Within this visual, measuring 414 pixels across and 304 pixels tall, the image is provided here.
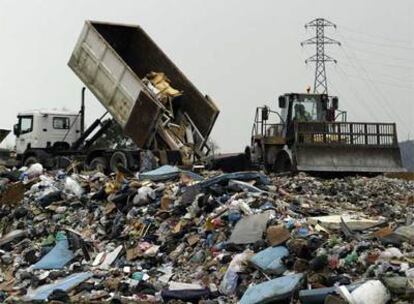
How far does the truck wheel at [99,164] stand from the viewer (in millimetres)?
15495

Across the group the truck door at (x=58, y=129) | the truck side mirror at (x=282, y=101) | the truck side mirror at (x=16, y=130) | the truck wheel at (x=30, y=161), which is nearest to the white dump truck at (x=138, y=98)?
the truck wheel at (x=30, y=161)

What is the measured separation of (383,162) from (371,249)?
32.0 ft

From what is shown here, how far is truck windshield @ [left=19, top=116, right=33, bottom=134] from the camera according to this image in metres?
18.4

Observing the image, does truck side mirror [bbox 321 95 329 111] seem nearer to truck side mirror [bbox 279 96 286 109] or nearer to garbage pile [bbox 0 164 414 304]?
truck side mirror [bbox 279 96 286 109]

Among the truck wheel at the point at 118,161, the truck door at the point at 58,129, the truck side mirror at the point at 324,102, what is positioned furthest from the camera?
the truck door at the point at 58,129

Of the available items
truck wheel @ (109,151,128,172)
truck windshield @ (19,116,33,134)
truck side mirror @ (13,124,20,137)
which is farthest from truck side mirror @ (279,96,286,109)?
truck side mirror @ (13,124,20,137)

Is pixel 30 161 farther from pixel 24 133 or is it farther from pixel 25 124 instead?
pixel 25 124

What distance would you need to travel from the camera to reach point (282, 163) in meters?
16.4

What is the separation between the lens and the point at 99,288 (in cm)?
712

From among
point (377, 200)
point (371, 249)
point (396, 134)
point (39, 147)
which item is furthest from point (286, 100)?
point (371, 249)

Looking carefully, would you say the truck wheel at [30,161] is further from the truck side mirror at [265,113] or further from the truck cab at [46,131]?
the truck side mirror at [265,113]

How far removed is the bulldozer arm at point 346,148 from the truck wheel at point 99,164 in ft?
14.2

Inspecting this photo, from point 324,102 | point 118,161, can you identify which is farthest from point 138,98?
point 324,102

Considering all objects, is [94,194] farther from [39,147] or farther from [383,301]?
[39,147]
